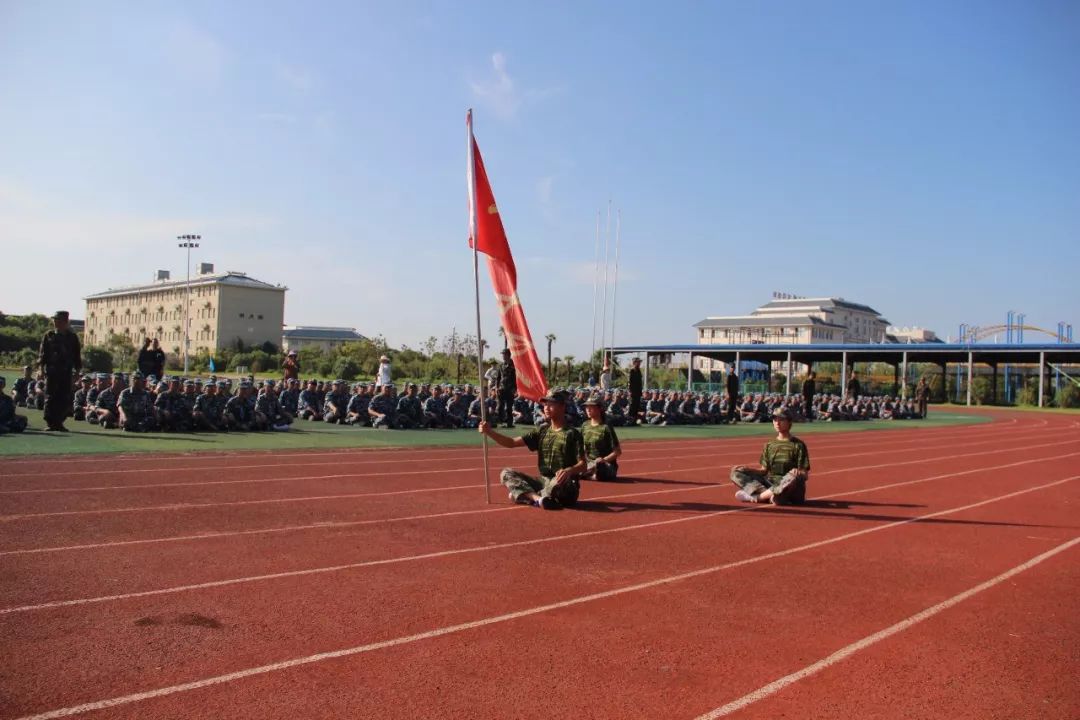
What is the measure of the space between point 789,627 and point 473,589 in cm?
209

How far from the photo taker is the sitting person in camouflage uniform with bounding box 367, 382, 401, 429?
65.3ft

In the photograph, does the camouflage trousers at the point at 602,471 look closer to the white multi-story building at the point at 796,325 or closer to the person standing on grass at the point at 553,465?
the person standing on grass at the point at 553,465

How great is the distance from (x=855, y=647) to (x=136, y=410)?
14674 mm

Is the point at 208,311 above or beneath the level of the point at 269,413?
above

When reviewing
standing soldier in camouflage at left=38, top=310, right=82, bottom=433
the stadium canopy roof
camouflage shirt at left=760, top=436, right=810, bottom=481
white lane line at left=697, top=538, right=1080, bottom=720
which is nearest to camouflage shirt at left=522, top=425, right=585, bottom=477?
camouflage shirt at left=760, top=436, right=810, bottom=481

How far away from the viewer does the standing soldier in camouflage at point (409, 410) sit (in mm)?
20297

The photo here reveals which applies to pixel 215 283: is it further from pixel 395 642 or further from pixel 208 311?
pixel 395 642

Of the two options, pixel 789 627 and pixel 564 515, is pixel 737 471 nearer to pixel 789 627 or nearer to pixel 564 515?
pixel 564 515

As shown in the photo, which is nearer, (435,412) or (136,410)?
(136,410)

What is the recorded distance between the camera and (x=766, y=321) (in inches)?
4318

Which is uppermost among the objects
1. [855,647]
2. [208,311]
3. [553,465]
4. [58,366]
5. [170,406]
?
[208,311]

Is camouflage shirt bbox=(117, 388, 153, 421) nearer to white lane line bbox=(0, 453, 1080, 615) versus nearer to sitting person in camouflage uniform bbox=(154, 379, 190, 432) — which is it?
sitting person in camouflage uniform bbox=(154, 379, 190, 432)

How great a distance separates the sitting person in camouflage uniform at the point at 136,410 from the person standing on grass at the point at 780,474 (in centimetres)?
1133

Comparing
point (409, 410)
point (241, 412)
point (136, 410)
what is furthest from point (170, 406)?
point (409, 410)
